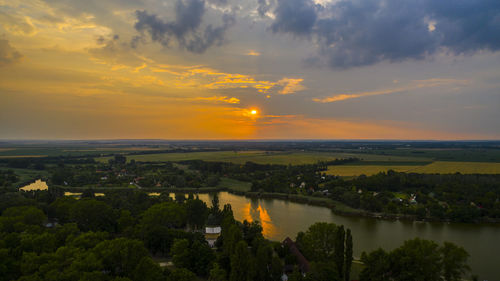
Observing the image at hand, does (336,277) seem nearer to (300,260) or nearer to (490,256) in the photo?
(300,260)

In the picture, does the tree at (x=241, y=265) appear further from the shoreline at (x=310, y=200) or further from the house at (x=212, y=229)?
the shoreline at (x=310, y=200)

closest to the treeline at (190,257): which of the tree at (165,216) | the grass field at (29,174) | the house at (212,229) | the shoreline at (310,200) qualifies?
the tree at (165,216)

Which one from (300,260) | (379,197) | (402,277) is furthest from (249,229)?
(379,197)

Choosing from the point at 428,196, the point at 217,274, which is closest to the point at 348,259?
the point at 217,274

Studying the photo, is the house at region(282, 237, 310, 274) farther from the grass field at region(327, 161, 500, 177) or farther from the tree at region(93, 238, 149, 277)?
the grass field at region(327, 161, 500, 177)

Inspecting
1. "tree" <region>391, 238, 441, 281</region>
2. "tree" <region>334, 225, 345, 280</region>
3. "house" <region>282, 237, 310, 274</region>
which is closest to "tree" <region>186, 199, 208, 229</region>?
"house" <region>282, 237, 310, 274</region>
